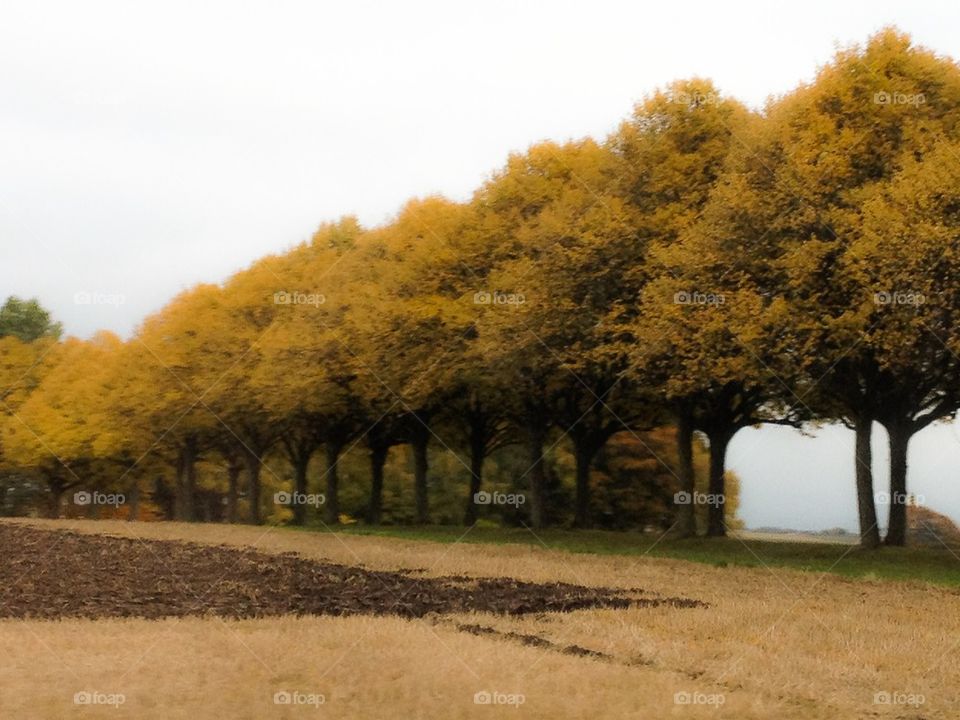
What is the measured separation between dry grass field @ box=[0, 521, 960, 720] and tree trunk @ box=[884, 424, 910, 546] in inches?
620

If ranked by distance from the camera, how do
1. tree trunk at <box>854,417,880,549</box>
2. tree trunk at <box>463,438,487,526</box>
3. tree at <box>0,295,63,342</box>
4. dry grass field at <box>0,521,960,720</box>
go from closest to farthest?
dry grass field at <box>0,521,960,720</box> < tree trunk at <box>854,417,880,549</box> < tree trunk at <box>463,438,487,526</box> < tree at <box>0,295,63,342</box>

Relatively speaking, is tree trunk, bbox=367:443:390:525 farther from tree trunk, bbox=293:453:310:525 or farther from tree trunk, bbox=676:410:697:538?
tree trunk, bbox=676:410:697:538

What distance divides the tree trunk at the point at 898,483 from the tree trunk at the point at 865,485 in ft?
2.43

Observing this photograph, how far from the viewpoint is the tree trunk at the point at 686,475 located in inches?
1868

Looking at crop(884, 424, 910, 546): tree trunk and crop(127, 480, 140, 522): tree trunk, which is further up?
crop(884, 424, 910, 546): tree trunk

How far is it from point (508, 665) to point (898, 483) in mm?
28606

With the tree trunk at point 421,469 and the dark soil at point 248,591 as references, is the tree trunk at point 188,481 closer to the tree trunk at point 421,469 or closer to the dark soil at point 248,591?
the tree trunk at point 421,469

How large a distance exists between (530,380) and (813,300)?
598 inches

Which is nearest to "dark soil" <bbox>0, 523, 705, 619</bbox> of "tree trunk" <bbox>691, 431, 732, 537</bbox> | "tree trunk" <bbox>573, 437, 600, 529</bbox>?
"tree trunk" <bbox>691, 431, 732, 537</bbox>

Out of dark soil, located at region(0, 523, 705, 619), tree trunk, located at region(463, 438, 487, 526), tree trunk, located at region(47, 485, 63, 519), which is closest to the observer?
dark soil, located at region(0, 523, 705, 619)

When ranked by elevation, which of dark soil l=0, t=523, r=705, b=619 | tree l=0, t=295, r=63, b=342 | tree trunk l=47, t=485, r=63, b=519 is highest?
tree l=0, t=295, r=63, b=342

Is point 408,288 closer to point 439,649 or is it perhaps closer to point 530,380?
point 530,380

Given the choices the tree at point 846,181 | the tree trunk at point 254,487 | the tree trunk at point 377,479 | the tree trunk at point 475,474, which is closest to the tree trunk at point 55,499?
the tree trunk at point 254,487

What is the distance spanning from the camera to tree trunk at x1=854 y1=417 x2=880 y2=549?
41656 millimetres
